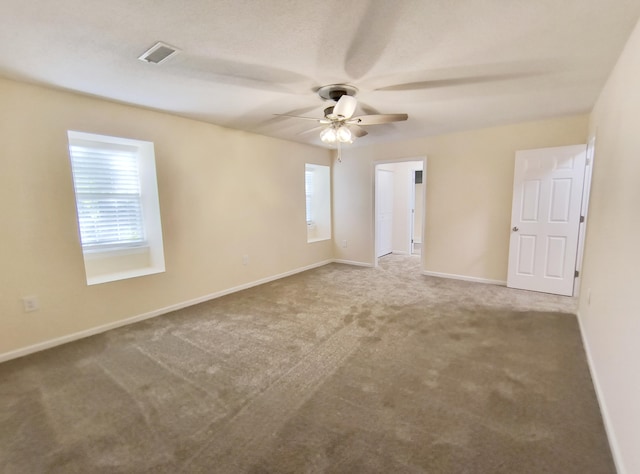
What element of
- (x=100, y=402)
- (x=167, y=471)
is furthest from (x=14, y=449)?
(x=167, y=471)

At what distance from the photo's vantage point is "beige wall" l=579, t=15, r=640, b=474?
1.39 metres

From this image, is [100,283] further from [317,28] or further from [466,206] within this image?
[466,206]

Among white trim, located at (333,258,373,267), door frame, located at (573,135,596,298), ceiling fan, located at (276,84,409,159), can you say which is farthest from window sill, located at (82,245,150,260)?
door frame, located at (573,135,596,298)

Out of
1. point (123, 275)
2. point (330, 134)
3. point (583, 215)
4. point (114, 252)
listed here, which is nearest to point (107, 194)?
point (114, 252)

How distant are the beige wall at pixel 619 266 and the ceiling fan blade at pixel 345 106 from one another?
1724 mm

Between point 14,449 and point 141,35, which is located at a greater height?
point 141,35

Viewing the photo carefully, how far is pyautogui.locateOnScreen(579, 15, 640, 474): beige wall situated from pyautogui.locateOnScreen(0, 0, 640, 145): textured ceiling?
0.36 m

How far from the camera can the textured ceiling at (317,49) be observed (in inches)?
61.9

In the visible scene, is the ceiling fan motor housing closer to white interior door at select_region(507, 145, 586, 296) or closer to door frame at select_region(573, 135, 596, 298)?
white interior door at select_region(507, 145, 586, 296)

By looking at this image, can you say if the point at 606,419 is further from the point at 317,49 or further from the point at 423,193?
the point at 423,193

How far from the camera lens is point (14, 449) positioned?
5.13 feet

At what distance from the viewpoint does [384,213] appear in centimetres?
646

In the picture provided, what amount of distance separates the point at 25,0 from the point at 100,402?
7.68ft

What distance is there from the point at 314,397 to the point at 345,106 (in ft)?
7.31
